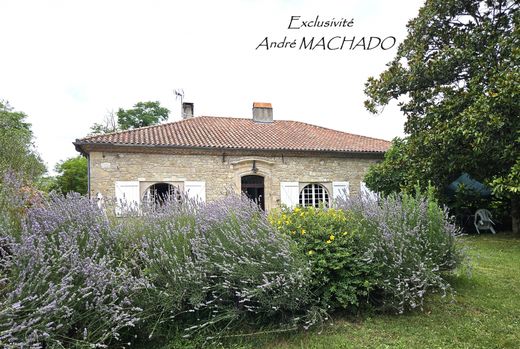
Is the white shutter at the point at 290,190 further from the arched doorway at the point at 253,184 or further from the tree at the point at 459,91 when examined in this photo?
the tree at the point at 459,91

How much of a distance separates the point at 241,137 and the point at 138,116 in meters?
19.6

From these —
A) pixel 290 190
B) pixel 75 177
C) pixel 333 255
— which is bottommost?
pixel 333 255

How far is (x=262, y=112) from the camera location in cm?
1628

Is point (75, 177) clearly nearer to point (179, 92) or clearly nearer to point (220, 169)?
point (179, 92)

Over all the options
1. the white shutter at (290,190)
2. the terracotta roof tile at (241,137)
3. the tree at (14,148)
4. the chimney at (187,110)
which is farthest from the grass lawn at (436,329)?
the chimney at (187,110)

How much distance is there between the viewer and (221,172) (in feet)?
40.6

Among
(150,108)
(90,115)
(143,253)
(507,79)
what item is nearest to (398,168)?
(507,79)

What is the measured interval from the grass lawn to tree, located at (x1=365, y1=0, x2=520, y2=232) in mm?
3545

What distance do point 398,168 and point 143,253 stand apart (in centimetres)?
830

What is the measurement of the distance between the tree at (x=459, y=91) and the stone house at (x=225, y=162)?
3.64m

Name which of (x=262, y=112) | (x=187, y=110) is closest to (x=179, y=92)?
(x=187, y=110)

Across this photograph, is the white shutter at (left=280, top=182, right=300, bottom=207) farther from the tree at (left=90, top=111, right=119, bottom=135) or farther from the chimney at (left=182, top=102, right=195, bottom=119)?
the tree at (left=90, top=111, right=119, bottom=135)

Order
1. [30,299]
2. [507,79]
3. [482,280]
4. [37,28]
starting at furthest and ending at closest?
[37,28]
[507,79]
[482,280]
[30,299]

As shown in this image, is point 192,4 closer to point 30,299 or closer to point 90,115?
point 30,299
